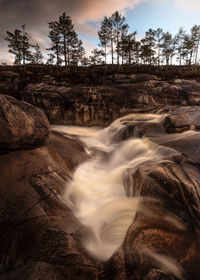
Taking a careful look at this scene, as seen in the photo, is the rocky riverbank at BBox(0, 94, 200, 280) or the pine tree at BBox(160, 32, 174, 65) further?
the pine tree at BBox(160, 32, 174, 65)

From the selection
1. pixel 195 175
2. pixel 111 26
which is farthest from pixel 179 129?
pixel 111 26

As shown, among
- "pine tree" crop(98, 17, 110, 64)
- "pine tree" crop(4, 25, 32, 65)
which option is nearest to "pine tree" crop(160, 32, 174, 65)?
"pine tree" crop(98, 17, 110, 64)

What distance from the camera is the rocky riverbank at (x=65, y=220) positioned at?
2227 mm

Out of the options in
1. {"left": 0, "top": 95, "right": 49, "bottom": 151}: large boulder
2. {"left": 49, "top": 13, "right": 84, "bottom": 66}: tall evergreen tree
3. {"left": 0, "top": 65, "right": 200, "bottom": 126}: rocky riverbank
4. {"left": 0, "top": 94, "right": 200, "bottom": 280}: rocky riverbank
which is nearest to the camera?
{"left": 0, "top": 94, "right": 200, "bottom": 280}: rocky riverbank

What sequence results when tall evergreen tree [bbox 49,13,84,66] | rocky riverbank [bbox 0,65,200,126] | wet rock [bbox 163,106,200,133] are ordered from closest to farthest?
1. wet rock [bbox 163,106,200,133]
2. rocky riverbank [bbox 0,65,200,126]
3. tall evergreen tree [bbox 49,13,84,66]

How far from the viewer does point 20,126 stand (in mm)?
3703

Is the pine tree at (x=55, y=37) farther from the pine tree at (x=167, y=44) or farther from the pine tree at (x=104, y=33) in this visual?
the pine tree at (x=167, y=44)

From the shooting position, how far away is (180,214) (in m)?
2.98

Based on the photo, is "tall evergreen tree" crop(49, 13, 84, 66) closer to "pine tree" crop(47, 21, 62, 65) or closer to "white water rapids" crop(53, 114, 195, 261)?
"pine tree" crop(47, 21, 62, 65)

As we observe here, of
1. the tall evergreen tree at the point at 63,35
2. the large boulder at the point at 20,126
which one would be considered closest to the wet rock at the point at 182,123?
the large boulder at the point at 20,126

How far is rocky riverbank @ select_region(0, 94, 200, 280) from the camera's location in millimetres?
2227

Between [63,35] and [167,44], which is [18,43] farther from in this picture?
[167,44]

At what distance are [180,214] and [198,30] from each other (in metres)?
50.7

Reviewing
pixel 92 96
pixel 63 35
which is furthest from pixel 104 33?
pixel 92 96
